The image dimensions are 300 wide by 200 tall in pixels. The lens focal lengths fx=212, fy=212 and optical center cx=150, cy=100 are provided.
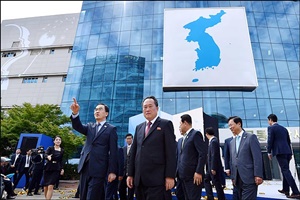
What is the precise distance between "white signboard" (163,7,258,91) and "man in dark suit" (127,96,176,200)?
13.2m

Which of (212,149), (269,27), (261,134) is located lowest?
(212,149)

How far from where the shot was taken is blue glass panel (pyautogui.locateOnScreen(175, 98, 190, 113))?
1930 centimetres

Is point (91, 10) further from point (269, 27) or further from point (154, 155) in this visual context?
point (154, 155)

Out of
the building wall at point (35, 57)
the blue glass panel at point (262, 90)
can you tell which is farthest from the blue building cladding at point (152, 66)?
the building wall at point (35, 57)

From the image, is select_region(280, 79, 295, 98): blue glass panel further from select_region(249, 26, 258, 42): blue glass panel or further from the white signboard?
the white signboard

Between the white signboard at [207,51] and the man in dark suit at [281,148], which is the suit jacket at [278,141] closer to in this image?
the man in dark suit at [281,148]

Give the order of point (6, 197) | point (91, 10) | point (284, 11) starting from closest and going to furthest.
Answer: point (6, 197)
point (284, 11)
point (91, 10)

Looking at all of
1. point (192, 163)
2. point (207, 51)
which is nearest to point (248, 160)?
point (192, 163)

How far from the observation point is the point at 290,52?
853 inches

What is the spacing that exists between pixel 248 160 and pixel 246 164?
0.23 ft

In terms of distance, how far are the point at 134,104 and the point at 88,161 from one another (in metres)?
16.9

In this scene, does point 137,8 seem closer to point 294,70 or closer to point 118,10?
point 118,10

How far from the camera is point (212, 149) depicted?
4.84m

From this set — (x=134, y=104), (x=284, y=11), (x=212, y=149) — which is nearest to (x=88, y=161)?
(x=212, y=149)
